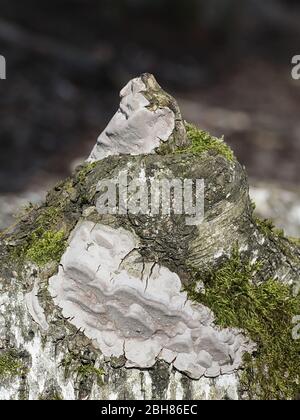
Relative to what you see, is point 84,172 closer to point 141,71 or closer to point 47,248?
point 47,248

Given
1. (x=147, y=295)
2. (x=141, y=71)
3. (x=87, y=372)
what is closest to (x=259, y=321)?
(x=147, y=295)

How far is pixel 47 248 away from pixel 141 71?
6993 millimetres

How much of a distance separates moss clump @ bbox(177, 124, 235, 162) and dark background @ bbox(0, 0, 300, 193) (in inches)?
166

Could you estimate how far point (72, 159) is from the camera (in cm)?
750

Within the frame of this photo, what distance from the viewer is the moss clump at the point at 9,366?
245 cm

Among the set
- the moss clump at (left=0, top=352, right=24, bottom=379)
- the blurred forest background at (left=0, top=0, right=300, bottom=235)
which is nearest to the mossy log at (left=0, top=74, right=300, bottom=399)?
the moss clump at (left=0, top=352, right=24, bottom=379)

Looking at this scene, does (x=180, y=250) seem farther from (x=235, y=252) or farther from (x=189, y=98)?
(x=189, y=98)

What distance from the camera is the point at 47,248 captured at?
252cm

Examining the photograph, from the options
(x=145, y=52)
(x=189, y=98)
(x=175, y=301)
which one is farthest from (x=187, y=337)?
(x=145, y=52)

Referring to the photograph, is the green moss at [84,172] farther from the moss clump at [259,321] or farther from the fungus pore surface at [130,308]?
the moss clump at [259,321]

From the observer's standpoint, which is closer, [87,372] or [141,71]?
[87,372]

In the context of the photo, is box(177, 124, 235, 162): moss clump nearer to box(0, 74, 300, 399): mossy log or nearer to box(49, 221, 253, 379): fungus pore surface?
box(0, 74, 300, 399): mossy log

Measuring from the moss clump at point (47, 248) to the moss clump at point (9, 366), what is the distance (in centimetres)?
32

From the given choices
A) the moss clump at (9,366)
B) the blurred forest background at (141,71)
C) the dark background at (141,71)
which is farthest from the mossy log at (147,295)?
the dark background at (141,71)
